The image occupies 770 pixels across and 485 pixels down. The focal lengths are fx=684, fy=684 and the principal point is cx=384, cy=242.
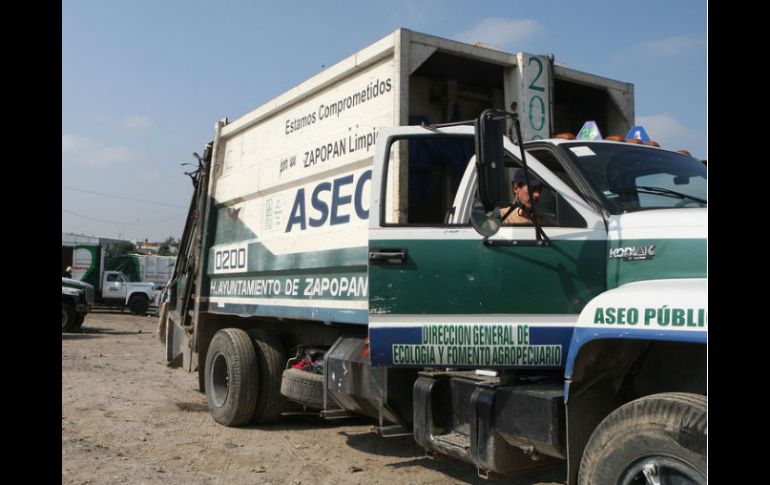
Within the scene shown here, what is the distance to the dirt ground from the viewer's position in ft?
16.2

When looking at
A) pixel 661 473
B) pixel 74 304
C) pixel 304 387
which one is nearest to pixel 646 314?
pixel 661 473

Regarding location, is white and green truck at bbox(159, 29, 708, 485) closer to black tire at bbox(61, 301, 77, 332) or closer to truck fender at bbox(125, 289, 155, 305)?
black tire at bbox(61, 301, 77, 332)

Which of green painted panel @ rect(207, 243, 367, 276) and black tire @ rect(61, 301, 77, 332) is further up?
green painted panel @ rect(207, 243, 367, 276)

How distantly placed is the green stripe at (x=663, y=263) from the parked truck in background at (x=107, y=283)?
24924mm

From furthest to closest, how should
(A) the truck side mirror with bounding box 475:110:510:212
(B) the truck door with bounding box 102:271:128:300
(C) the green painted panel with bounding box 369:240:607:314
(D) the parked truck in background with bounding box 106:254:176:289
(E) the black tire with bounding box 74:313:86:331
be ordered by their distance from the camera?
(D) the parked truck in background with bounding box 106:254:176:289 < (B) the truck door with bounding box 102:271:128:300 < (E) the black tire with bounding box 74:313:86:331 < (C) the green painted panel with bounding box 369:240:607:314 < (A) the truck side mirror with bounding box 475:110:510:212

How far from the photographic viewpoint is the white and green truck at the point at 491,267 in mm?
3189

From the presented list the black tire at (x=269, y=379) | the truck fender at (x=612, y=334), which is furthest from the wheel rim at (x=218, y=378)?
the truck fender at (x=612, y=334)

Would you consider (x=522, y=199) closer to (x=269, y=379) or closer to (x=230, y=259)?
(x=269, y=379)

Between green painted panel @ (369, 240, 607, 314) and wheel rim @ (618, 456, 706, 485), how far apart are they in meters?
0.92

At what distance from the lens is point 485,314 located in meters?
3.74

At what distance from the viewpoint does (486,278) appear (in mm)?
3736

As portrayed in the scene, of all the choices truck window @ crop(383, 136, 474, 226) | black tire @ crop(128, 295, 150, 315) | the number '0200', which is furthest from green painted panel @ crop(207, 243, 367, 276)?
black tire @ crop(128, 295, 150, 315)

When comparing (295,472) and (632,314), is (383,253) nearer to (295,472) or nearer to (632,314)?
(632,314)
